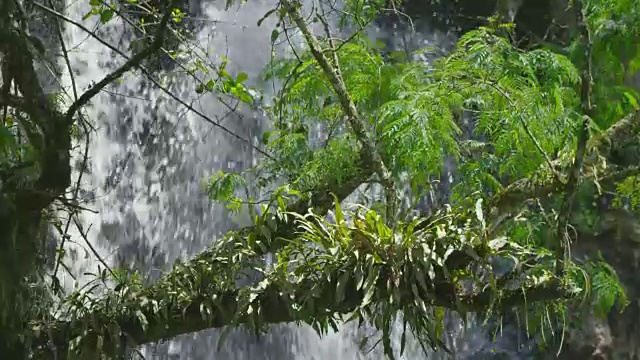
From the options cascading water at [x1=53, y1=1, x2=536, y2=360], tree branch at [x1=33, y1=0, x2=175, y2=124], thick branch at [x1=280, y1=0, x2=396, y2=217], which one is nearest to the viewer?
tree branch at [x1=33, y1=0, x2=175, y2=124]

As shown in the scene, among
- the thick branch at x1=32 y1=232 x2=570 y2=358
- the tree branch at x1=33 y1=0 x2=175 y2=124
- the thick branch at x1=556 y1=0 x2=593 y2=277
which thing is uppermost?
the tree branch at x1=33 y1=0 x2=175 y2=124

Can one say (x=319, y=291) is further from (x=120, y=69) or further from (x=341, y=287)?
(x=120, y=69)

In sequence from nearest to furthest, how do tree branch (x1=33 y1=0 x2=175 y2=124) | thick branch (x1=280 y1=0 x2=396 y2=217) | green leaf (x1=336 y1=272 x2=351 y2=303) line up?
tree branch (x1=33 y1=0 x2=175 y2=124), green leaf (x1=336 y1=272 x2=351 y2=303), thick branch (x1=280 y1=0 x2=396 y2=217)

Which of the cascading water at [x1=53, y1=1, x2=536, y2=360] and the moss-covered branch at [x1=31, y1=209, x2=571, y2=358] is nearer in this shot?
the moss-covered branch at [x1=31, y1=209, x2=571, y2=358]

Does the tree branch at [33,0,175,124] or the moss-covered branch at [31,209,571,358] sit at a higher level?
the tree branch at [33,0,175,124]

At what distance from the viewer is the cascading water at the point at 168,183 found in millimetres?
5082

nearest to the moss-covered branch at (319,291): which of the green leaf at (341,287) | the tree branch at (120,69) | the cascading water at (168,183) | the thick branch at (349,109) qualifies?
the green leaf at (341,287)

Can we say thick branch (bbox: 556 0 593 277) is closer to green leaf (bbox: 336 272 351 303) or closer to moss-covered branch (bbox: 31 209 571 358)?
moss-covered branch (bbox: 31 209 571 358)

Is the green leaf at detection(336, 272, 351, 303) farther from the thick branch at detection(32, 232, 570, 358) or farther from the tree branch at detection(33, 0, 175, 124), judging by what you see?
the tree branch at detection(33, 0, 175, 124)

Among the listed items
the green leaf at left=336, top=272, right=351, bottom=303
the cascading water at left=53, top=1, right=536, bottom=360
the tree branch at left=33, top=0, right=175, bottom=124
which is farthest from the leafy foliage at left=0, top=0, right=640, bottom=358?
the cascading water at left=53, top=1, right=536, bottom=360

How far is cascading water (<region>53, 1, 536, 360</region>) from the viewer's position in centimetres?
508

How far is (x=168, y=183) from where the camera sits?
17.6 feet

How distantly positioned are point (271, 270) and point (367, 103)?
1.07 meters

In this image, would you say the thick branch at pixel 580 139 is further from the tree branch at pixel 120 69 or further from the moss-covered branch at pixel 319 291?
the tree branch at pixel 120 69
